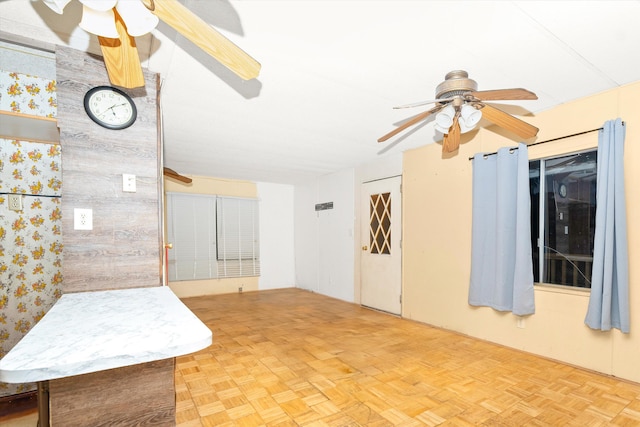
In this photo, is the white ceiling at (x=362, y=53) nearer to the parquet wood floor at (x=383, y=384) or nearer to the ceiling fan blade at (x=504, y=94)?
the ceiling fan blade at (x=504, y=94)

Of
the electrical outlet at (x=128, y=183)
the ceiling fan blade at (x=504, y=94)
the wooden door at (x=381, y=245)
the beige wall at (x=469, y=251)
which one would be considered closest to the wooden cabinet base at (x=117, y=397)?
the electrical outlet at (x=128, y=183)

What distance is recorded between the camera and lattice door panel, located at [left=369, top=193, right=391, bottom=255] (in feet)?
15.6

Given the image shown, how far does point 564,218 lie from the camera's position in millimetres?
2996

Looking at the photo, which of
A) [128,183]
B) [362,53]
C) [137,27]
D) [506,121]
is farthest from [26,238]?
[506,121]

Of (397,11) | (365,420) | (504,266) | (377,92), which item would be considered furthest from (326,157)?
(365,420)

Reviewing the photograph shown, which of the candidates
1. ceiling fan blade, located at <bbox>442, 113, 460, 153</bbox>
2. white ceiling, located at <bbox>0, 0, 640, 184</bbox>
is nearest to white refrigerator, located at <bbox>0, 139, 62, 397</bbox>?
white ceiling, located at <bbox>0, 0, 640, 184</bbox>

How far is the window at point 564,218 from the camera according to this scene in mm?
2826

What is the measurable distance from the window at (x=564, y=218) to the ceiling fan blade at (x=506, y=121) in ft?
2.62

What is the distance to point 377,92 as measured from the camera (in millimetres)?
2559

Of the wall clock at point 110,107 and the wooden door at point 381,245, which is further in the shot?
the wooden door at point 381,245

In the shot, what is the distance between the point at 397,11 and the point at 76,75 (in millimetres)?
1834

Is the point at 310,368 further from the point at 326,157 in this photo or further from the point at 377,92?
the point at 326,157

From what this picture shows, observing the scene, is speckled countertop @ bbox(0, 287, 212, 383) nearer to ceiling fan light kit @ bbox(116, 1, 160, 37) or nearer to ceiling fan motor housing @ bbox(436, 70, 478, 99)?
ceiling fan light kit @ bbox(116, 1, 160, 37)

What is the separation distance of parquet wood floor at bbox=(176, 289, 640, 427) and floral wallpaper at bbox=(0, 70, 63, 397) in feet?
4.04
